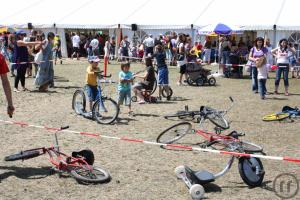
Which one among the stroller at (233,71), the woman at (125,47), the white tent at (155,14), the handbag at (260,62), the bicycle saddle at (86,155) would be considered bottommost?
the bicycle saddle at (86,155)

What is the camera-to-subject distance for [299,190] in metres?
5.68

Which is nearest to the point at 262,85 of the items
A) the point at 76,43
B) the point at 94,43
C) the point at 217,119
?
the point at 217,119

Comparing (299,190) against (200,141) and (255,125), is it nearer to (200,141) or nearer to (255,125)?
(200,141)

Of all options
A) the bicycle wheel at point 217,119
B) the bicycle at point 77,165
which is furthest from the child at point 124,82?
the bicycle at point 77,165

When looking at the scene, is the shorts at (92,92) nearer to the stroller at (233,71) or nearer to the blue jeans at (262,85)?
the blue jeans at (262,85)

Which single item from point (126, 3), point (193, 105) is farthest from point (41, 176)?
point (126, 3)

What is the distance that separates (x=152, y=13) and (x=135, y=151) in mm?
18729

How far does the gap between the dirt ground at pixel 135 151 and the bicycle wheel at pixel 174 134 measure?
28 cm

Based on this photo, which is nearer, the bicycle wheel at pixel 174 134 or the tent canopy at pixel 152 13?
the bicycle wheel at pixel 174 134

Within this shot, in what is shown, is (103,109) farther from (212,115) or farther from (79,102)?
(212,115)

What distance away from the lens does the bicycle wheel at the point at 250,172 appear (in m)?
5.72

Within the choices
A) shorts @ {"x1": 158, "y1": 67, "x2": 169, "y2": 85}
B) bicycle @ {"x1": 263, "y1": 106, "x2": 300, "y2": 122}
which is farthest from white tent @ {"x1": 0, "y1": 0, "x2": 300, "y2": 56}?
bicycle @ {"x1": 263, "y1": 106, "x2": 300, "y2": 122}

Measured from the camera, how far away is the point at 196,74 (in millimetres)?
16125

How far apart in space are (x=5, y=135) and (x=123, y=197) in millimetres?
3692
